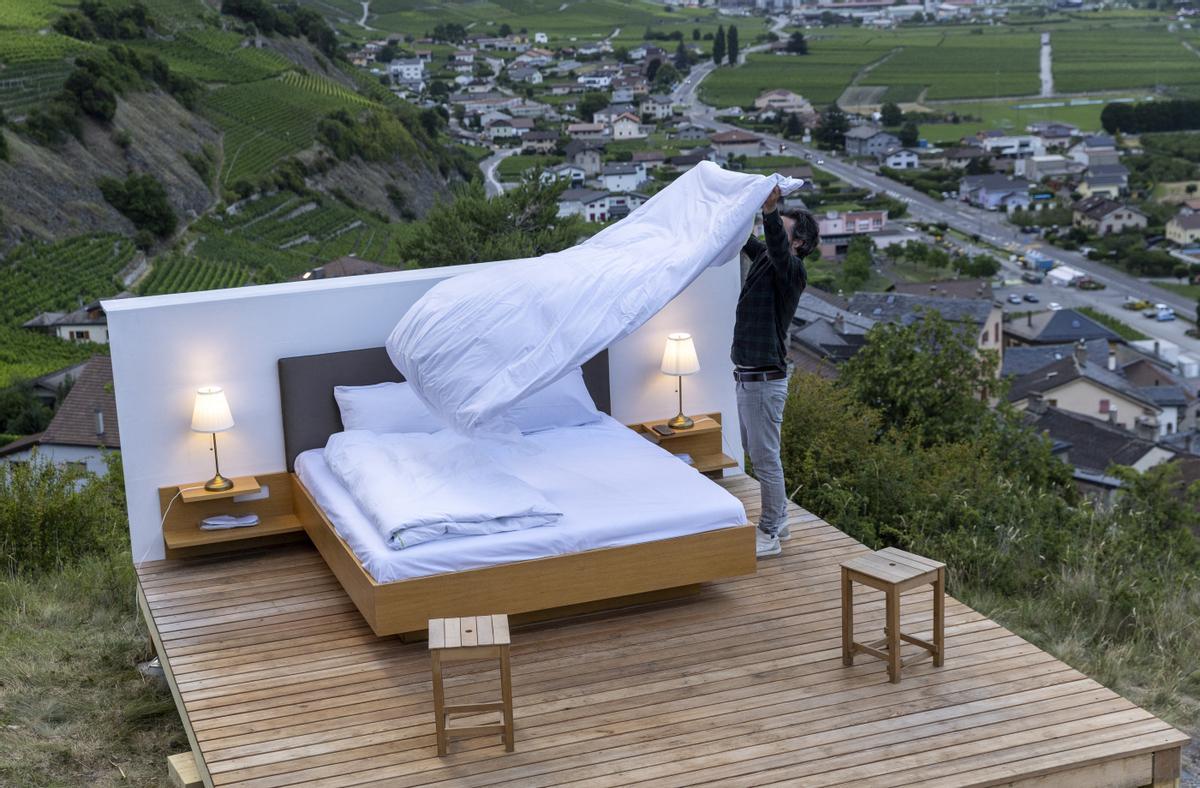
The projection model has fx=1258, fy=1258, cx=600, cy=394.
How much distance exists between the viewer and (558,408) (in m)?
5.61

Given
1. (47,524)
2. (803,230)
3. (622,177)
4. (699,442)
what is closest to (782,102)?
(622,177)

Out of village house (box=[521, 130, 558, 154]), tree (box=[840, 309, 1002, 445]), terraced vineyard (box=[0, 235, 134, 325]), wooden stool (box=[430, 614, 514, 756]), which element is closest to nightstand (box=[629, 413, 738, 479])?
wooden stool (box=[430, 614, 514, 756])

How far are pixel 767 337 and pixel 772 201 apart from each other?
0.52 m

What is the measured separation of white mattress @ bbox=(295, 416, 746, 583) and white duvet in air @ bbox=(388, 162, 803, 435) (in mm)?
334

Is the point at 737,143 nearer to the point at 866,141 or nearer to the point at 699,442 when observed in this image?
the point at 866,141

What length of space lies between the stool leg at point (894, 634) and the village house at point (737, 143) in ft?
174

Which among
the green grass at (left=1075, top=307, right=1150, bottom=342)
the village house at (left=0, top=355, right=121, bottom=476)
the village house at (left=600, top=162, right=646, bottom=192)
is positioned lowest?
the green grass at (left=1075, top=307, right=1150, bottom=342)

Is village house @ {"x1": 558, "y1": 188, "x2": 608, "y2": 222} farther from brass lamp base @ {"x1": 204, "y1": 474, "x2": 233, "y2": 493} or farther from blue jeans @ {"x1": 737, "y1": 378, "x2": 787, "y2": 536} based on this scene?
blue jeans @ {"x1": 737, "y1": 378, "x2": 787, "y2": 536}

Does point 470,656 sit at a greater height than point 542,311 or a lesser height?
lesser

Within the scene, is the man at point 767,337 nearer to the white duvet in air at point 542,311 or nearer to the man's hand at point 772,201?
the man's hand at point 772,201

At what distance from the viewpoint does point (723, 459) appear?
6082 millimetres

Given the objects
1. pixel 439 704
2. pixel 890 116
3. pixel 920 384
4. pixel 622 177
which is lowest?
pixel 622 177

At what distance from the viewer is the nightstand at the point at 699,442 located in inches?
235

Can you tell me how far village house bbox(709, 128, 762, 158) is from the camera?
5706 cm
